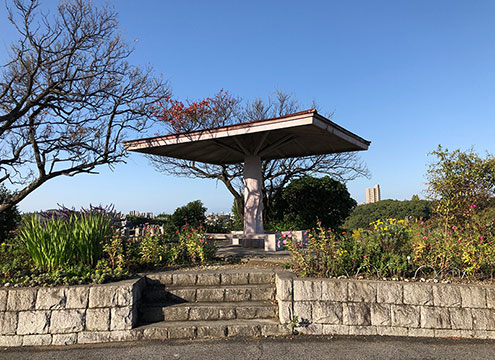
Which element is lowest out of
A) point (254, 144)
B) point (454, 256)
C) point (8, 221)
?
point (454, 256)

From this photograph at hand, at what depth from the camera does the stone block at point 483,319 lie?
474 centimetres

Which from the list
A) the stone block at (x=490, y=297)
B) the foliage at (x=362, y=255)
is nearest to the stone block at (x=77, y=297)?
the foliage at (x=362, y=255)

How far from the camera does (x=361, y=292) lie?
195 inches

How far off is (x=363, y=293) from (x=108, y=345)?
3649mm

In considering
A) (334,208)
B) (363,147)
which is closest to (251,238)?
(363,147)

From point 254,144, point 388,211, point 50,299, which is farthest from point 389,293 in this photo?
point 388,211

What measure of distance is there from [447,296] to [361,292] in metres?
1.19

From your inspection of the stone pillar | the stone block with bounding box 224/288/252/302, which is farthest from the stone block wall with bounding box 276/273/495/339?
the stone pillar

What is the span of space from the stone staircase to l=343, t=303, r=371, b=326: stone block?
0.93 metres

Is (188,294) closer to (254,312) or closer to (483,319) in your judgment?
(254,312)

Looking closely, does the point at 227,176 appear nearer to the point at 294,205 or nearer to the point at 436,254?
the point at 294,205

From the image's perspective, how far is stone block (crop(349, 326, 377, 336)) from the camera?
4.83 m

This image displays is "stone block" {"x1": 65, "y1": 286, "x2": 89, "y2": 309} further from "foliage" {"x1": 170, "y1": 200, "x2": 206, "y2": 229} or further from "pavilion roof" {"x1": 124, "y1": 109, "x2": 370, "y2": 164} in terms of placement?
"foliage" {"x1": 170, "y1": 200, "x2": 206, "y2": 229}

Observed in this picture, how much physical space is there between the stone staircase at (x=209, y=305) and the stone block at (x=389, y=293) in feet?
4.86
